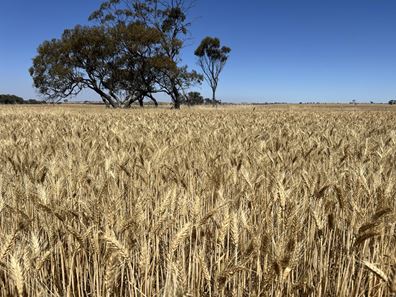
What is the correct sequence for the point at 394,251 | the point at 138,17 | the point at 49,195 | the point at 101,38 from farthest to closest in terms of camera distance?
the point at 138,17
the point at 101,38
the point at 49,195
the point at 394,251

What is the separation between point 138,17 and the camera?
37.6 m

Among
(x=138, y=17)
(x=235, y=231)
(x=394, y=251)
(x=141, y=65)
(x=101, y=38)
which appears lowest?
(x=394, y=251)

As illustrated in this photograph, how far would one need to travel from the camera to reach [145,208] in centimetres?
201

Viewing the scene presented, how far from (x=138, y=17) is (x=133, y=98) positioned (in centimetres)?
844

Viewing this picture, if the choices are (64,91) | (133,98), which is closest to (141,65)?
(133,98)

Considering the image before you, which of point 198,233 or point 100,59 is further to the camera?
point 100,59

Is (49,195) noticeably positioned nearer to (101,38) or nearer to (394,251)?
(394,251)

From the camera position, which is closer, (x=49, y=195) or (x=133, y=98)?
(x=49, y=195)

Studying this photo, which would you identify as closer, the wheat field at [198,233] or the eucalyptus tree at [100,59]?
the wheat field at [198,233]

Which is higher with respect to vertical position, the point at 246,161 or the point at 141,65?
the point at 141,65

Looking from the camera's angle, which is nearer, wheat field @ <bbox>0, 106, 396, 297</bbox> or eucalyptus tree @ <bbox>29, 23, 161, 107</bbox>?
wheat field @ <bbox>0, 106, 396, 297</bbox>

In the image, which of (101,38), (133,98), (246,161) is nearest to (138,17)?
(101,38)

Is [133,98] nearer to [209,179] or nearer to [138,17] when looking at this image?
[138,17]

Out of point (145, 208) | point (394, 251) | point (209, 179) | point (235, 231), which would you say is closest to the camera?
point (235, 231)
